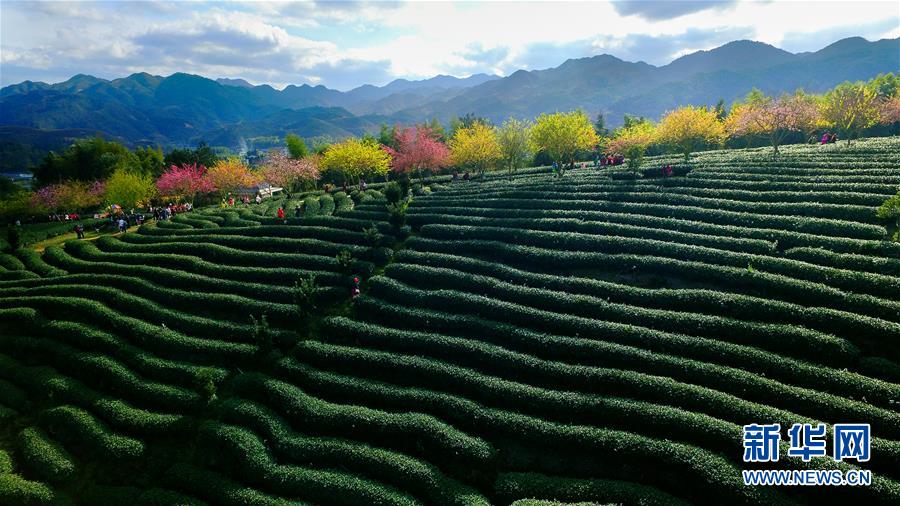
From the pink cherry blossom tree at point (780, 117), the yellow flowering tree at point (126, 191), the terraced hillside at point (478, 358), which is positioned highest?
the pink cherry blossom tree at point (780, 117)

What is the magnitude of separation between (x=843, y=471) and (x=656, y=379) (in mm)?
5648

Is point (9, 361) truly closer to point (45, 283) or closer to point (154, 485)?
point (45, 283)

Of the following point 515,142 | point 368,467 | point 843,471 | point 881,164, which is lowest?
point 368,467

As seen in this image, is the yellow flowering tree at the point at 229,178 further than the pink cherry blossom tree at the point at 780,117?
Yes

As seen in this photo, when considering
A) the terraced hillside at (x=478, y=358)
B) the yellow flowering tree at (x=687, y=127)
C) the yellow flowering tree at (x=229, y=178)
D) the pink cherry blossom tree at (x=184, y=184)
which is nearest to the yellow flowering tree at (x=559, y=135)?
the yellow flowering tree at (x=687, y=127)

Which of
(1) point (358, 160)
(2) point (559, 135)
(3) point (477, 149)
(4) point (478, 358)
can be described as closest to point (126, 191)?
(1) point (358, 160)

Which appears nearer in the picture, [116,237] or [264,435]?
[264,435]

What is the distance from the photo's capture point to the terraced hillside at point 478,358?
1564 cm

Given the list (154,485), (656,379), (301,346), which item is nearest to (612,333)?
(656,379)

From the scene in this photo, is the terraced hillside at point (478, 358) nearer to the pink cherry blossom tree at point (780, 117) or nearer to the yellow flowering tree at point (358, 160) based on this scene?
the pink cherry blossom tree at point (780, 117)

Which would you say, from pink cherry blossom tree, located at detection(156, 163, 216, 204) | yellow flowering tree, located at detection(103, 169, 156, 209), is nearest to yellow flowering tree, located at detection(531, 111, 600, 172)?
pink cherry blossom tree, located at detection(156, 163, 216, 204)

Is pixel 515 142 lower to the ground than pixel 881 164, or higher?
higher

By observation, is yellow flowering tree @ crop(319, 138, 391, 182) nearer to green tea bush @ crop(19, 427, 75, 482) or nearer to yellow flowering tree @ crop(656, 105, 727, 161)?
yellow flowering tree @ crop(656, 105, 727, 161)

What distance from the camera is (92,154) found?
236 feet
